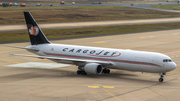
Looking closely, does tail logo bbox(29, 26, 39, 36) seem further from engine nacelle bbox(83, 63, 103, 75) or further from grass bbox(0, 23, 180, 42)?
grass bbox(0, 23, 180, 42)

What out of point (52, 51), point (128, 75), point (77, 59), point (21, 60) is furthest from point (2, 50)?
point (128, 75)

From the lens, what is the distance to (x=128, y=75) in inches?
1395

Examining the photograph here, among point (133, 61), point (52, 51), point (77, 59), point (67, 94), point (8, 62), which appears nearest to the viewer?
point (67, 94)

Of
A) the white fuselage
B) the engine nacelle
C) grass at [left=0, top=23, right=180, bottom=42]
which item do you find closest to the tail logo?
the white fuselage

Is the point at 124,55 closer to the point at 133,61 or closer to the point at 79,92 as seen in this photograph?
the point at 133,61

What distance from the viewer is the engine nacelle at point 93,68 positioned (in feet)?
107

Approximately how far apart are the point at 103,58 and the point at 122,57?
2.75m

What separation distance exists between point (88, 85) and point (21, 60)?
21.0m

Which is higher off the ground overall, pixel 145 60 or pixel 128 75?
pixel 145 60

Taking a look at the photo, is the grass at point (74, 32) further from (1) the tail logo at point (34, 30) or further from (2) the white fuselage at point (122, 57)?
(2) the white fuselage at point (122, 57)

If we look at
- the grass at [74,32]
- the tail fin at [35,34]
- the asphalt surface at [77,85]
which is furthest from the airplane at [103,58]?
the grass at [74,32]

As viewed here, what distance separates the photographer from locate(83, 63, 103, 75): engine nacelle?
32719 millimetres

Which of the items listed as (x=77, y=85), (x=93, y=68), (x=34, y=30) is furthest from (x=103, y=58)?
(x=34, y=30)

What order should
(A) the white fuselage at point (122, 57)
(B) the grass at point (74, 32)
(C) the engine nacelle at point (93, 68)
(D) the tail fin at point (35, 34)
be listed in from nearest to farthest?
(A) the white fuselage at point (122, 57) < (C) the engine nacelle at point (93, 68) < (D) the tail fin at point (35, 34) < (B) the grass at point (74, 32)
